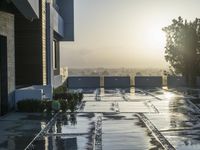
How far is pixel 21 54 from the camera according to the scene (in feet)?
95.5

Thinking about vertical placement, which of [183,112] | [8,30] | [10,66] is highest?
[8,30]

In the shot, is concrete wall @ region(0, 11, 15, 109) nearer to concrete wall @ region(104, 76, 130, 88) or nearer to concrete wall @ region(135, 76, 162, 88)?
concrete wall @ region(104, 76, 130, 88)

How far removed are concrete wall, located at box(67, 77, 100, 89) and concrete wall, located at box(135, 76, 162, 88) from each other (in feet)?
13.5

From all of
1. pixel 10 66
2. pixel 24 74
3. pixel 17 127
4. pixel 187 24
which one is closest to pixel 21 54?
pixel 24 74

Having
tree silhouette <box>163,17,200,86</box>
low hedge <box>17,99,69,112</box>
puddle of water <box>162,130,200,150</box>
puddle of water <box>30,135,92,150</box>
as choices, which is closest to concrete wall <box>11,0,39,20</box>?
low hedge <box>17,99,69,112</box>

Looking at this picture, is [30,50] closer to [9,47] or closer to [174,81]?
[9,47]

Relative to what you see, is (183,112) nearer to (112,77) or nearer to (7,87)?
(7,87)

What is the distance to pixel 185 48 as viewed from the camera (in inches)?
1887

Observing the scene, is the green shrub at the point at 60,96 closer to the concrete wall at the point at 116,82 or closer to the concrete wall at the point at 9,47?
the concrete wall at the point at 9,47

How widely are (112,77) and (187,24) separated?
381 inches

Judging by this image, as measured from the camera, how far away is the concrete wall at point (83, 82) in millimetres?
52438

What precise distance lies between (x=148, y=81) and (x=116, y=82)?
3.37 meters

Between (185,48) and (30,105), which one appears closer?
(30,105)

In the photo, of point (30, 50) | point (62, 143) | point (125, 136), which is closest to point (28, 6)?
point (125, 136)
